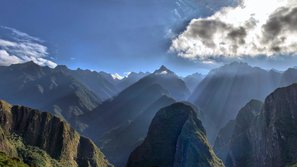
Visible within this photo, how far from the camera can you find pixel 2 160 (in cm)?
17075

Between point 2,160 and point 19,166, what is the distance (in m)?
7.35

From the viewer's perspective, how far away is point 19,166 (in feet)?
559
